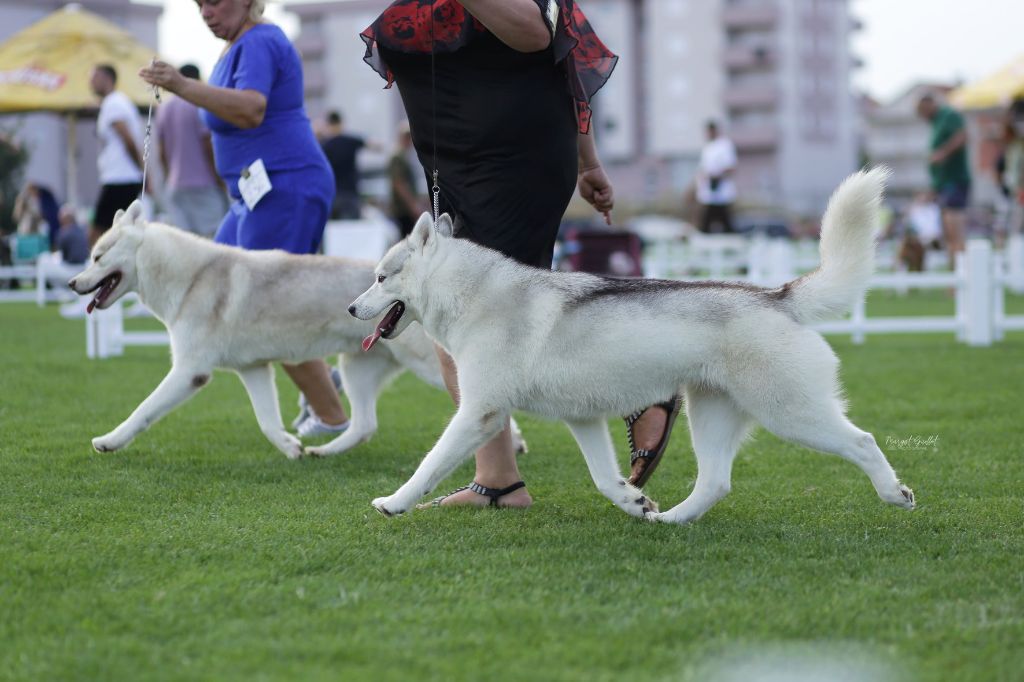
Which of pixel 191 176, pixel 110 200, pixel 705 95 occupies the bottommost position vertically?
pixel 110 200

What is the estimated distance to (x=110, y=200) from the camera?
33.6 feet

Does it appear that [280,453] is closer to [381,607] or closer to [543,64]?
[543,64]

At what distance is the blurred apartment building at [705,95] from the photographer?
67.2m

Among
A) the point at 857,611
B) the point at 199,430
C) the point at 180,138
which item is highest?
the point at 180,138

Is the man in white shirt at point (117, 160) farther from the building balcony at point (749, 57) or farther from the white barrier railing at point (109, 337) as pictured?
the building balcony at point (749, 57)

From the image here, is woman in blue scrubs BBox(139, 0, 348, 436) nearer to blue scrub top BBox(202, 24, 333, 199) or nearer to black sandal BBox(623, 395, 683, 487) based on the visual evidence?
blue scrub top BBox(202, 24, 333, 199)

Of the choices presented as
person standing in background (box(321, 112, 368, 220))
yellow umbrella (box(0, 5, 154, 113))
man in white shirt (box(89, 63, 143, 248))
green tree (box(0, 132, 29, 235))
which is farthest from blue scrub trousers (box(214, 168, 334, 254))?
green tree (box(0, 132, 29, 235))

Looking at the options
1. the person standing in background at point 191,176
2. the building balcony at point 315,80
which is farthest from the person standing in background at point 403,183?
the building balcony at point 315,80

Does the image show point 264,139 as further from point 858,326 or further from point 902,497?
point 858,326

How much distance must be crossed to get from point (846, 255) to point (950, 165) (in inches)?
441

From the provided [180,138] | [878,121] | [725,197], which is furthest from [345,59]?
[180,138]

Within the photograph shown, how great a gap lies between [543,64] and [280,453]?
7.28 ft

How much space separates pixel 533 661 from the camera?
7.94 ft

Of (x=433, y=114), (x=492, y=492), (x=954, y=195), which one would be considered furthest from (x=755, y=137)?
(x=492, y=492)
